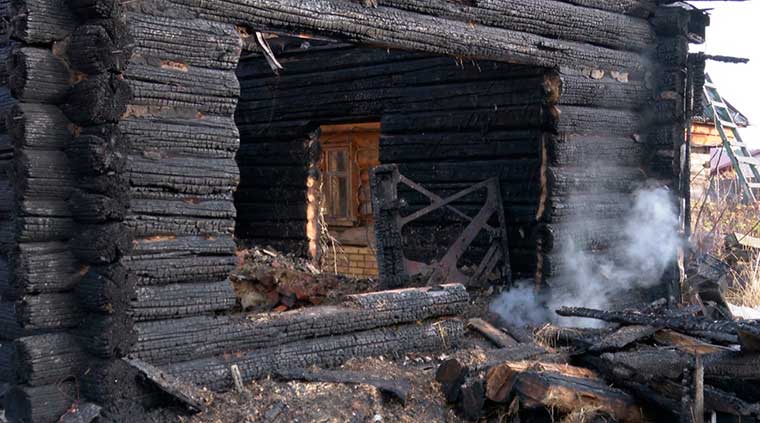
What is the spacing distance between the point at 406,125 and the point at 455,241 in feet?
5.64

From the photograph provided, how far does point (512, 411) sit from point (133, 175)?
2897 millimetres

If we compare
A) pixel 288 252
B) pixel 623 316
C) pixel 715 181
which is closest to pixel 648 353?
pixel 623 316

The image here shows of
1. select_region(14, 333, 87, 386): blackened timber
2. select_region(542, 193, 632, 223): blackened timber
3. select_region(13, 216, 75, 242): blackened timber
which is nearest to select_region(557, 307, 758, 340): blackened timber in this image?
select_region(542, 193, 632, 223): blackened timber

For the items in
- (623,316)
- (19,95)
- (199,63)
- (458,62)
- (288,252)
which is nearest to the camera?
(19,95)

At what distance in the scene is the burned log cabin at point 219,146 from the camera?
5.46 m

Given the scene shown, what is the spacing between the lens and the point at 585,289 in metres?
9.14

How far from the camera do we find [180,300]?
18.9ft

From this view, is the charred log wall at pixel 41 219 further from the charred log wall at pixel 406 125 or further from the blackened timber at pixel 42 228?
the charred log wall at pixel 406 125

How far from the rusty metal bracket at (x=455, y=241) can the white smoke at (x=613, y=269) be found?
15.5 inches

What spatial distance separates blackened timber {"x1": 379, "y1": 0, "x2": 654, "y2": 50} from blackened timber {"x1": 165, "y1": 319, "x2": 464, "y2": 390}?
2.58 m

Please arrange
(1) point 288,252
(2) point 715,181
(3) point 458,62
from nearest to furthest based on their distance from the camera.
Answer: (3) point 458,62, (1) point 288,252, (2) point 715,181

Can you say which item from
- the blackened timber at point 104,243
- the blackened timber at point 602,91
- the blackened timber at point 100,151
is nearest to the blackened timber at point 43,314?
the blackened timber at point 104,243

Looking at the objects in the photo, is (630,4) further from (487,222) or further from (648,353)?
(648,353)

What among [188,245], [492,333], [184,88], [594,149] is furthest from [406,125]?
[188,245]
